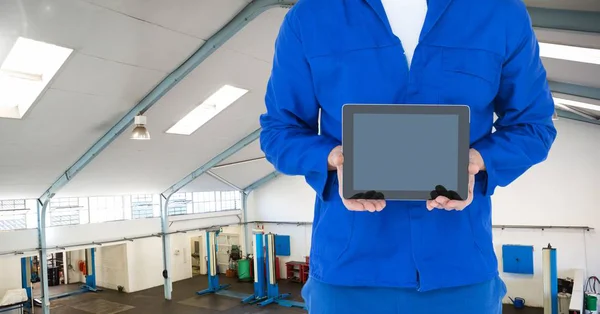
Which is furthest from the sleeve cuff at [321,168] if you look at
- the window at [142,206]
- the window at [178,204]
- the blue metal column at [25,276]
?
the blue metal column at [25,276]

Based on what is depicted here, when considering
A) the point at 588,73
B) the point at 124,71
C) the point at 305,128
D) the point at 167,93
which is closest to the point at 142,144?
the point at 167,93

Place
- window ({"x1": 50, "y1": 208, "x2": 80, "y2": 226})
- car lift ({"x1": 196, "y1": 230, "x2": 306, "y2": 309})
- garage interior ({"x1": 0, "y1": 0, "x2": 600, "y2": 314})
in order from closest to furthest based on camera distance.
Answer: garage interior ({"x1": 0, "y1": 0, "x2": 600, "y2": 314})
window ({"x1": 50, "y1": 208, "x2": 80, "y2": 226})
car lift ({"x1": 196, "y1": 230, "x2": 306, "y2": 309})

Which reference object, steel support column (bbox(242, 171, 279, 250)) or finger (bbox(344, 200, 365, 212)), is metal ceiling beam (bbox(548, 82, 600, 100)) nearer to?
finger (bbox(344, 200, 365, 212))

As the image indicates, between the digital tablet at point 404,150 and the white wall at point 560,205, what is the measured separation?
1154 centimetres

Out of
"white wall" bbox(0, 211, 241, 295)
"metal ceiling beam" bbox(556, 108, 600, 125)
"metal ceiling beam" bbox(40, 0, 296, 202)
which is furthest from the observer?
"white wall" bbox(0, 211, 241, 295)

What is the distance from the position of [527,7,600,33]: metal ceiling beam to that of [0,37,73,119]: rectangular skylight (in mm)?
5199

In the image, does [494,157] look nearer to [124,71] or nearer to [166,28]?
[166,28]

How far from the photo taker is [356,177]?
705mm

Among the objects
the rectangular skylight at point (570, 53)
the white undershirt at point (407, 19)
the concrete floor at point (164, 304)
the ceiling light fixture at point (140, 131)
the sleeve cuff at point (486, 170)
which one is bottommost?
the concrete floor at point (164, 304)

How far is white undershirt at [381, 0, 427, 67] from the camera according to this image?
827 millimetres

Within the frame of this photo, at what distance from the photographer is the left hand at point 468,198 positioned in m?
0.69

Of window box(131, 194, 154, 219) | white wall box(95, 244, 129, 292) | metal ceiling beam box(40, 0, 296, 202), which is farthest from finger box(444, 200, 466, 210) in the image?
white wall box(95, 244, 129, 292)

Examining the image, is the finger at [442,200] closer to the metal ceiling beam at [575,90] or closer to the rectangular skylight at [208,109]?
the metal ceiling beam at [575,90]

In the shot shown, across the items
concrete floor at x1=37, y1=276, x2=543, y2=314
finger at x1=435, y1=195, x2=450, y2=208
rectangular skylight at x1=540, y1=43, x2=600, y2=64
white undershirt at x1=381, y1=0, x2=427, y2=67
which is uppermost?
Result: rectangular skylight at x1=540, y1=43, x2=600, y2=64
